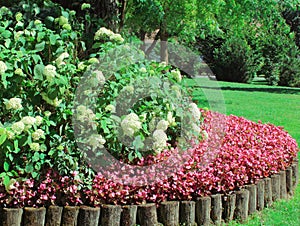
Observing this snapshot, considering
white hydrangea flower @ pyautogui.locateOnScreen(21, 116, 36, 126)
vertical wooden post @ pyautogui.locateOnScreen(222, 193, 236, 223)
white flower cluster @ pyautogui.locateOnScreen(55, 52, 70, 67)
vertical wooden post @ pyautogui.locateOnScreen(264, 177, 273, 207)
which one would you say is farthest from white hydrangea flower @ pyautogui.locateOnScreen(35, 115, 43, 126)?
vertical wooden post @ pyautogui.locateOnScreen(264, 177, 273, 207)

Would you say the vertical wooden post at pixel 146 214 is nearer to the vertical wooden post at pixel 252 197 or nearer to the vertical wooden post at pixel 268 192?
the vertical wooden post at pixel 252 197

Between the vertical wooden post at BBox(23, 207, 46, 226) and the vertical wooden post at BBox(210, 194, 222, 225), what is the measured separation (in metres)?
1.39

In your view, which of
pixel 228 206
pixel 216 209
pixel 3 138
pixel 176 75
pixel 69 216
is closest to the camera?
pixel 3 138

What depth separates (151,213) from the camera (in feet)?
13.2

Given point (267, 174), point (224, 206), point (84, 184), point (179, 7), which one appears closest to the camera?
point (84, 184)

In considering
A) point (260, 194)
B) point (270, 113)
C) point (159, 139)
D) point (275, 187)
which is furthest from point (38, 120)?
point (270, 113)

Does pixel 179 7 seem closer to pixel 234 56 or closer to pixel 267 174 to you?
pixel 267 174

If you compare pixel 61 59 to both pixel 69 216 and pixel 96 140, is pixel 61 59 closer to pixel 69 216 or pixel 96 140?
pixel 96 140

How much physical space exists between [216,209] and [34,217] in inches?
58.4

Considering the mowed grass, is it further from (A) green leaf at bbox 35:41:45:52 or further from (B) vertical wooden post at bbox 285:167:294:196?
(A) green leaf at bbox 35:41:45:52

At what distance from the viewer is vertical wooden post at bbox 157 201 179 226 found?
159 inches

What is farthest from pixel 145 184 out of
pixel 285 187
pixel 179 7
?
pixel 179 7

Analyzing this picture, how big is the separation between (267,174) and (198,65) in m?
22.1

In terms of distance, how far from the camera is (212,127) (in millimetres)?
5891
